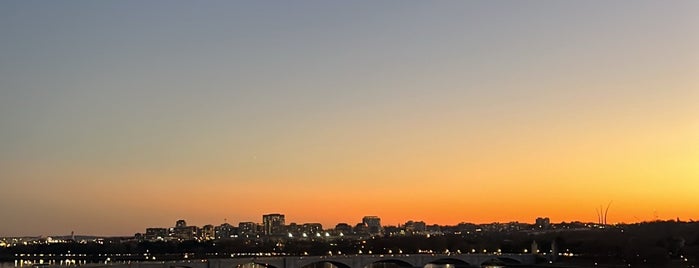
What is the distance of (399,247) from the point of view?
615ft

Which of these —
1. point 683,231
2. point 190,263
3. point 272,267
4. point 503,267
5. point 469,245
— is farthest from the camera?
point 469,245

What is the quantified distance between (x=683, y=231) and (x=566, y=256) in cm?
2857

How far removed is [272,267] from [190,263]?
50.4 feet

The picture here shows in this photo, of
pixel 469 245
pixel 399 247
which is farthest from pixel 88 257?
pixel 469 245

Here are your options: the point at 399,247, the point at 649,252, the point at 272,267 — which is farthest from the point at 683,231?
the point at 272,267

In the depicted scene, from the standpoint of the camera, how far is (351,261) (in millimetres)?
114062

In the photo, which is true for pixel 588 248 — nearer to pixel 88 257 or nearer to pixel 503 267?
pixel 503 267

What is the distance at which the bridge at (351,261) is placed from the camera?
92.7m

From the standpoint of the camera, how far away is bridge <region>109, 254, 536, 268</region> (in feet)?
304

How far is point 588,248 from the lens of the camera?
14400cm

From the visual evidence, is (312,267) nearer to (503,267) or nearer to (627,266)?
(503,267)

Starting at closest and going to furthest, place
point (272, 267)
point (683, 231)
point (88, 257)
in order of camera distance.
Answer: point (272, 267), point (683, 231), point (88, 257)

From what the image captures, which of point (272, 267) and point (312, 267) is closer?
point (272, 267)

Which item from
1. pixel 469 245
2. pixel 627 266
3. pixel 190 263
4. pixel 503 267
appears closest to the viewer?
pixel 190 263
